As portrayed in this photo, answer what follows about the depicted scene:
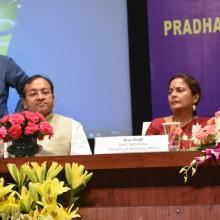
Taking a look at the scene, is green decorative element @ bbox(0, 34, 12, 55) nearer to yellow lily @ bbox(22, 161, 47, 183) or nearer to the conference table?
the conference table

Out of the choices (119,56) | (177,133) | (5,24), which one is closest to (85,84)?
(119,56)

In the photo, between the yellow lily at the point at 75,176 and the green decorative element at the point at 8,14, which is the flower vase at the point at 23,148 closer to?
the yellow lily at the point at 75,176

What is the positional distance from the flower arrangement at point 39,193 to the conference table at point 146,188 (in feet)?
0.45

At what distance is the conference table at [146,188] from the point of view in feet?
5.95

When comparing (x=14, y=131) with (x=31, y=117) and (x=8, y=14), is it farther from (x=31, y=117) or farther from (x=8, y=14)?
(x=8, y=14)

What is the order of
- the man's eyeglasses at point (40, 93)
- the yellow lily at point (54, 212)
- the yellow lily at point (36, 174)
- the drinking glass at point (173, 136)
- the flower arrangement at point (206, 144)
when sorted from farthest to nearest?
1. the man's eyeglasses at point (40, 93)
2. the drinking glass at point (173, 136)
3. the flower arrangement at point (206, 144)
4. the yellow lily at point (36, 174)
5. the yellow lily at point (54, 212)

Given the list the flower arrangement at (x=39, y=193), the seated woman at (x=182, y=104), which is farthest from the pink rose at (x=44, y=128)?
the seated woman at (x=182, y=104)

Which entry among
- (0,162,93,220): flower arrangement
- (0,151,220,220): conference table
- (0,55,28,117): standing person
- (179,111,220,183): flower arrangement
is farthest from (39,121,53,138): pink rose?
(0,55,28,117): standing person

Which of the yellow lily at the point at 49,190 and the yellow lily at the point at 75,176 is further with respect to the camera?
the yellow lily at the point at 75,176

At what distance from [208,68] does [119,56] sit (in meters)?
0.59

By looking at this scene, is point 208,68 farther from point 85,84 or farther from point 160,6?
point 85,84

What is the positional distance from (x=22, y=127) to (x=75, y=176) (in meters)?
0.54

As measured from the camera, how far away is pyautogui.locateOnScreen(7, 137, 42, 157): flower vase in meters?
2.16

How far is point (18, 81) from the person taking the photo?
3631 millimetres
